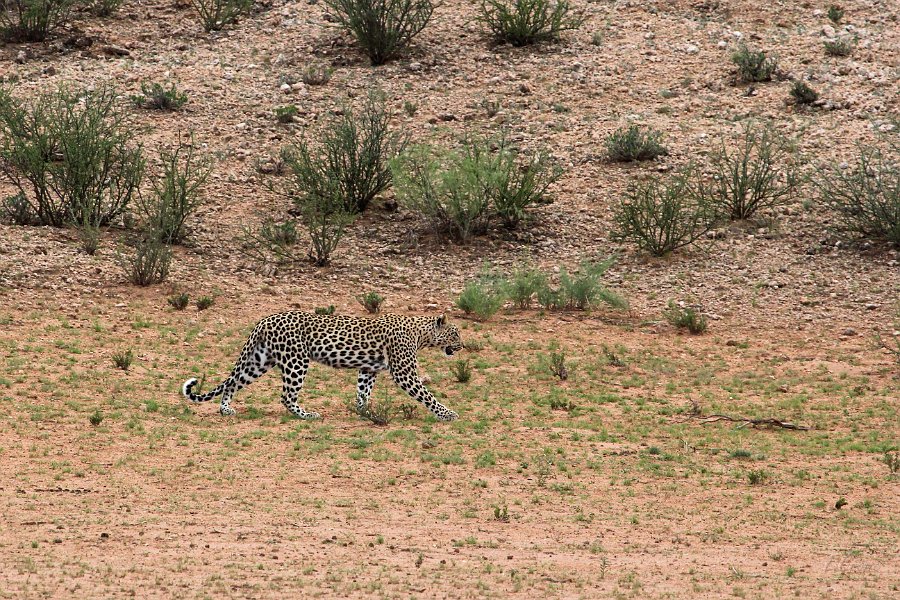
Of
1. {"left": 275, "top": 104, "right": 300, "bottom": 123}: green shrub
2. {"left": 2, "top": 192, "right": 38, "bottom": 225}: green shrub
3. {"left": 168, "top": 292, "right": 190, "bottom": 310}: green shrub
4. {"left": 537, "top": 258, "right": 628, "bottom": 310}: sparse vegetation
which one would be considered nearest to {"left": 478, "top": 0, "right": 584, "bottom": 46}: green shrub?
{"left": 275, "top": 104, "right": 300, "bottom": 123}: green shrub

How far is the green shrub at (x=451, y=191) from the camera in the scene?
78.7ft

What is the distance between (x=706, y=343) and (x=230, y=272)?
7.78 m

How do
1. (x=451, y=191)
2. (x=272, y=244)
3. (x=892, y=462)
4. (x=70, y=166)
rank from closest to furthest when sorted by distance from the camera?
(x=892, y=462) < (x=70, y=166) < (x=272, y=244) < (x=451, y=191)

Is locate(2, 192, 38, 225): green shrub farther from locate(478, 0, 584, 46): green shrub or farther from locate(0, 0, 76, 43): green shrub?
locate(478, 0, 584, 46): green shrub

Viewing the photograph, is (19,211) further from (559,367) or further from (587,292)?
(559,367)

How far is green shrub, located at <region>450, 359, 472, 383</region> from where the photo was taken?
18.3m

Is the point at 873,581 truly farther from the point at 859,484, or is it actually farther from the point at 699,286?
the point at 699,286

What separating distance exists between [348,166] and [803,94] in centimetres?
906

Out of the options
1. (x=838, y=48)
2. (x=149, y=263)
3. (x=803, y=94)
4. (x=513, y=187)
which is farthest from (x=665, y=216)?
(x=149, y=263)

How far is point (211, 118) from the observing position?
2748 cm

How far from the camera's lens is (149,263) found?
2180 cm

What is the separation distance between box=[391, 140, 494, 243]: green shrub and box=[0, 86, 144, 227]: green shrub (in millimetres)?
4630

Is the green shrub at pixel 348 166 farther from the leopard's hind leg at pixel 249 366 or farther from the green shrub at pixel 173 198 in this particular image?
the leopard's hind leg at pixel 249 366

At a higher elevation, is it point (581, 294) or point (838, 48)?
point (838, 48)
